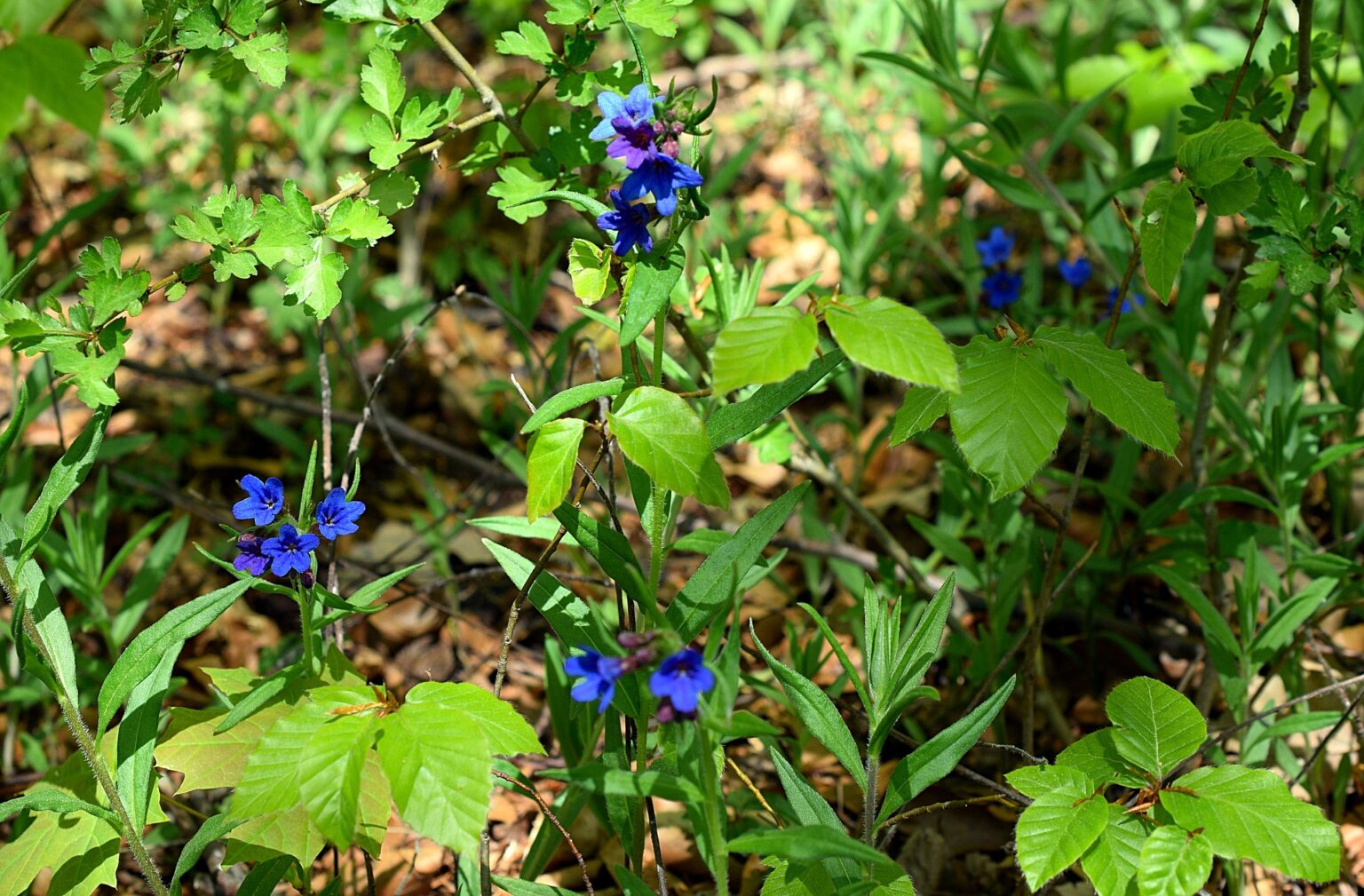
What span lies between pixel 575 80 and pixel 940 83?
131cm

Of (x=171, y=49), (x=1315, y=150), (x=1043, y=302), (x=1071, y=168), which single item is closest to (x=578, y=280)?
(x=171, y=49)

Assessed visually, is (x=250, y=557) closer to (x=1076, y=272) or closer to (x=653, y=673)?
(x=653, y=673)

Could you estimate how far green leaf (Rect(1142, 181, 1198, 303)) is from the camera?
5.72 ft

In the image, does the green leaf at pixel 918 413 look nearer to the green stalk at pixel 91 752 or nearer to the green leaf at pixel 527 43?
the green leaf at pixel 527 43

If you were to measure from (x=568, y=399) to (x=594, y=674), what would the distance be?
429 mm

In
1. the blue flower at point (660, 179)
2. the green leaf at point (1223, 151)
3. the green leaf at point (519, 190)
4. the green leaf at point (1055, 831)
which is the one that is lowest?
the green leaf at point (1055, 831)

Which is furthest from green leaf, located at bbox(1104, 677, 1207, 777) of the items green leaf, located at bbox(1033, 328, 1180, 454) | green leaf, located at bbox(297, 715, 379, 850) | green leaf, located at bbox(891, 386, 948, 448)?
green leaf, located at bbox(297, 715, 379, 850)

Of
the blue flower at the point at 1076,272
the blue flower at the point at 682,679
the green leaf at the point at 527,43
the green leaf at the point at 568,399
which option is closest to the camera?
the blue flower at the point at 682,679

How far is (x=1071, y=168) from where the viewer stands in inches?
187

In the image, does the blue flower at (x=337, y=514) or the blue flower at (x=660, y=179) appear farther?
the blue flower at (x=337, y=514)

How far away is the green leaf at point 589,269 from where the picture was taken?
1.58 metres

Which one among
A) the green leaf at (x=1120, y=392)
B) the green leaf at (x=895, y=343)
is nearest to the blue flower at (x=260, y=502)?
the green leaf at (x=895, y=343)

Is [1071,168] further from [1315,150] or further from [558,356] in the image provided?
[558,356]

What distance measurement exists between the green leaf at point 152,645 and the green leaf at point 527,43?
100 cm
